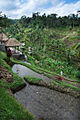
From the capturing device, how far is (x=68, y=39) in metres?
32.9

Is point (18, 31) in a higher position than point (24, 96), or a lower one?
higher

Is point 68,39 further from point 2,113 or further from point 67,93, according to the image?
point 2,113

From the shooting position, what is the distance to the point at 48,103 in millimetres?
8383

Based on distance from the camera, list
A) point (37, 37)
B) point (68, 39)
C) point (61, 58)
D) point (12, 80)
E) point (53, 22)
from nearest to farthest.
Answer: point (12, 80), point (61, 58), point (37, 37), point (68, 39), point (53, 22)

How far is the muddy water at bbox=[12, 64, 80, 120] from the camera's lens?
7.30 m

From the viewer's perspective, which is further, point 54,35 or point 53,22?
point 53,22

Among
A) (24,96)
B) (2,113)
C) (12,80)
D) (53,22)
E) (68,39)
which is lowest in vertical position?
(24,96)

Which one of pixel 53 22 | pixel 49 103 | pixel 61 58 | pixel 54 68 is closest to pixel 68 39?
pixel 61 58

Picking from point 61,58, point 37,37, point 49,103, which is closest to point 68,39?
point 37,37

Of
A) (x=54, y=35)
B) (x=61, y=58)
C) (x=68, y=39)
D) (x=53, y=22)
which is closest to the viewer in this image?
(x=61, y=58)

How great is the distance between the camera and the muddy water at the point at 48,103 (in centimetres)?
730

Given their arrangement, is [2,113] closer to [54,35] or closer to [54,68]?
[54,68]

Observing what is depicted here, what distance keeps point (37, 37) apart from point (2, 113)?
87.4 feet

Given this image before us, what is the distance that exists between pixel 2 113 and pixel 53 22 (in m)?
55.5
